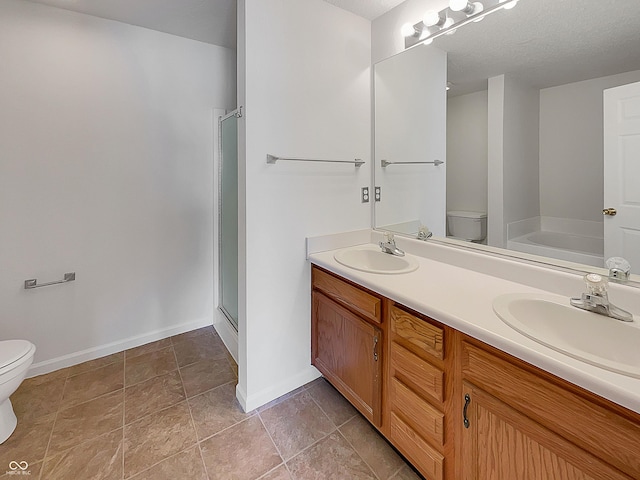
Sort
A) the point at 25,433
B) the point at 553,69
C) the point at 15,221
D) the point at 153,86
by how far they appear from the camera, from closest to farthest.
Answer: the point at 553,69
the point at 25,433
the point at 15,221
the point at 153,86

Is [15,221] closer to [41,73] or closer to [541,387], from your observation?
[41,73]

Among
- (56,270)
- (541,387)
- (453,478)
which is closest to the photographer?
(541,387)

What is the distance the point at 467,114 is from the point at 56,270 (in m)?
2.68

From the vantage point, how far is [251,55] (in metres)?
1.56

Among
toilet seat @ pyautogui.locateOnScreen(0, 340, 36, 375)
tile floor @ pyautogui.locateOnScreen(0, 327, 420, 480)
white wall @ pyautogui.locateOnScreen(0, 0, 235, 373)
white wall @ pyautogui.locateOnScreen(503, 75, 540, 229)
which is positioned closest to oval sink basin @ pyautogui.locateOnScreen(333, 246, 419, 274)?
white wall @ pyautogui.locateOnScreen(503, 75, 540, 229)

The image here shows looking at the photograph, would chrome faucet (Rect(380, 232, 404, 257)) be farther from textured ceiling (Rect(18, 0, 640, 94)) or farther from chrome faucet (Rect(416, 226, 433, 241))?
textured ceiling (Rect(18, 0, 640, 94))

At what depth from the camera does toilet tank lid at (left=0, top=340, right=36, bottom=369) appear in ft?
4.78

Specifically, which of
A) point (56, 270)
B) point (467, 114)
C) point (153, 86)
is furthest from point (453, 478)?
point (153, 86)

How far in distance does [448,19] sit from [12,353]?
9.06 ft

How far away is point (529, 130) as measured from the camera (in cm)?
135

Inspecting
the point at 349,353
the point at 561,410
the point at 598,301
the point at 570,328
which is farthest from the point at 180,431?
the point at 598,301

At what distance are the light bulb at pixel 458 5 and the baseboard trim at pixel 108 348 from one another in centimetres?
271

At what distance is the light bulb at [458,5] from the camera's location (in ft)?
4.78

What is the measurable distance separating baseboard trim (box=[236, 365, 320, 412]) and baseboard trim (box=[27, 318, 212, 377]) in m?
0.99
